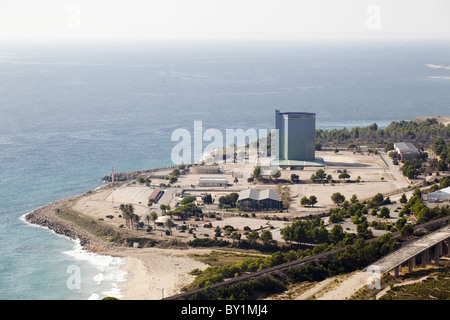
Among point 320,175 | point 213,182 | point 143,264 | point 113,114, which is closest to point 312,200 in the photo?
point 320,175

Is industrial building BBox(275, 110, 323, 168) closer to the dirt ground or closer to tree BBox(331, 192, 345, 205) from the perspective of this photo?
the dirt ground

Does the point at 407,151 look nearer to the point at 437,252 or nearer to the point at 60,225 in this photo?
the point at 437,252

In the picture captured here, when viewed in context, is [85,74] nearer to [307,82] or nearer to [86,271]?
[307,82]

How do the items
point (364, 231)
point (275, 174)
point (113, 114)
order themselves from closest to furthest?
point (364, 231)
point (275, 174)
point (113, 114)

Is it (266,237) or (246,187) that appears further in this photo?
(246,187)

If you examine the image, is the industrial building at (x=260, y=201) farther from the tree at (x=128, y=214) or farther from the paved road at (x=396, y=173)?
A: the paved road at (x=396, y=173)

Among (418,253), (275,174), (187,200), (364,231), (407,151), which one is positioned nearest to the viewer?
(418,253)
